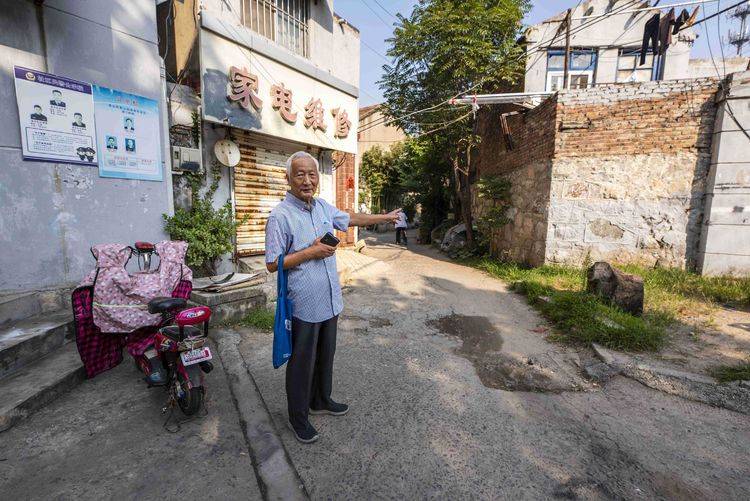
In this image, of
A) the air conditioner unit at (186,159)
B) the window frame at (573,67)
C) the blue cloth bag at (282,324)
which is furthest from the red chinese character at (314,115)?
the window frame at (573,67)

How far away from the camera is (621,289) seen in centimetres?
480

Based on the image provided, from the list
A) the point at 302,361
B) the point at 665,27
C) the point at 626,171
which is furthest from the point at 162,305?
the point at 665,27

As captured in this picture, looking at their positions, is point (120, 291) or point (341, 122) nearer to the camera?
point (120, 291)

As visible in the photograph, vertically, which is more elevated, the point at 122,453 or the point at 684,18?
the point at 684,18

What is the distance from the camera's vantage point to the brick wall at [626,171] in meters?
6.64

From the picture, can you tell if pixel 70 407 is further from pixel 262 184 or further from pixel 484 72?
pixel 484 72

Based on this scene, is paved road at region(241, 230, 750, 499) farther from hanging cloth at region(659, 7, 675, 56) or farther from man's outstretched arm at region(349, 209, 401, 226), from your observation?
hanging cloth at region(659, 7, 675, 56)

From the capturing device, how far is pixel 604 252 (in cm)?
725

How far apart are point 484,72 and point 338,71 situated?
13.3 feet

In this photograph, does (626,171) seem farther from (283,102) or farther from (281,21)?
(281,21)

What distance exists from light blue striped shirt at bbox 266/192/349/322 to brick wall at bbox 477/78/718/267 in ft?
21.4

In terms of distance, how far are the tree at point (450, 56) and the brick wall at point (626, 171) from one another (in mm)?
2888

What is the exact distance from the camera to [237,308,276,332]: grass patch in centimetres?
455

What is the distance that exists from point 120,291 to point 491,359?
3.76m
